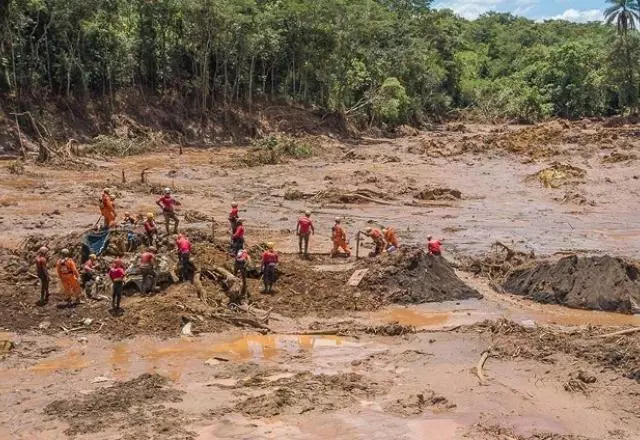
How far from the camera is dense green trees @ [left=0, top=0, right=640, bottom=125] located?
43.3 metres

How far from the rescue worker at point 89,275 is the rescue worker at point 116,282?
97 centimetres

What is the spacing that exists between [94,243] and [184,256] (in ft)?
9.68

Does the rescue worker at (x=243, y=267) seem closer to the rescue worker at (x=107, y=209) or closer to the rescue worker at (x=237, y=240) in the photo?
the rescue worker at (x=237, y=240)

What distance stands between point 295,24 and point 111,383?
43.4 metres

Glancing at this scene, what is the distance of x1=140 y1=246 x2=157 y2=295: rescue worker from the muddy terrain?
1.18ft

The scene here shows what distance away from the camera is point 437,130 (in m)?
67.4

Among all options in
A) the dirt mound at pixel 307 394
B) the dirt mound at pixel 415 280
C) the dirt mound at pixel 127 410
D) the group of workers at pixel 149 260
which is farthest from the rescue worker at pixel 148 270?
the dirt mound at pixel 307 394

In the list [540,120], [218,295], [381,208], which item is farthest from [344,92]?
[218,295]

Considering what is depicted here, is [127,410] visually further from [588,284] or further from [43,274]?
[588,284]

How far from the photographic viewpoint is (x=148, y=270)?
16.5 m

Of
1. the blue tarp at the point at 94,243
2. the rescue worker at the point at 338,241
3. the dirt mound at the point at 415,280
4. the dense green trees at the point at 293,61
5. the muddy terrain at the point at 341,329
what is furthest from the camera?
the dense green trees at the point at 293,61

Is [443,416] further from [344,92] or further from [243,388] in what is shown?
[344,92]

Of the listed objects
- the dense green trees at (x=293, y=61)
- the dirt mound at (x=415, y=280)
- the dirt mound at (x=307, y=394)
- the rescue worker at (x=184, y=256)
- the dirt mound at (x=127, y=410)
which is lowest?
the dirt mound at (x=127, y=410)

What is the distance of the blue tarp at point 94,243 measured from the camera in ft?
59.5
